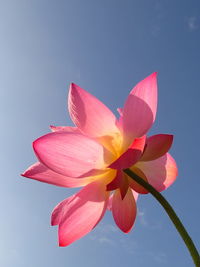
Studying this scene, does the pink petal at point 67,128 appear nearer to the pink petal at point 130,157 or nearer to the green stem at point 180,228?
the pink petal at point 130,157

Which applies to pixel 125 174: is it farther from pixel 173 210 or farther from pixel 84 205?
pixel 173 210

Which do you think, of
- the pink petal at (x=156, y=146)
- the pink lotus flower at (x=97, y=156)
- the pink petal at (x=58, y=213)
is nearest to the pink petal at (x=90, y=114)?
the pink lotus flower at (x=97, y=156)

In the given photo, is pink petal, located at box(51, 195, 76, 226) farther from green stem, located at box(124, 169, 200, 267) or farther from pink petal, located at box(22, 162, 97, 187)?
green stem, located at box(124, 169, 200, 267)

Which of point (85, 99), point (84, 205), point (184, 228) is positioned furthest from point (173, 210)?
point (85, 99)

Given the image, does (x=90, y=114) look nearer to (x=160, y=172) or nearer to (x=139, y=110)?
(x=139, y=110)

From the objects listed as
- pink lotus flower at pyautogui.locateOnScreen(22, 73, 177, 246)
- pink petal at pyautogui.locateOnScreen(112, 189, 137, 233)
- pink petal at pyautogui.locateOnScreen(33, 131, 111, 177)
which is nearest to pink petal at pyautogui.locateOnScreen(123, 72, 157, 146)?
pink lotus flower at pyautogui.locateOnScreen(22, 73, 177, 246)

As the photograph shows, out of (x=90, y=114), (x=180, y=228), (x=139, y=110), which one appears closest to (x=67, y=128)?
(x=90, y=114)
